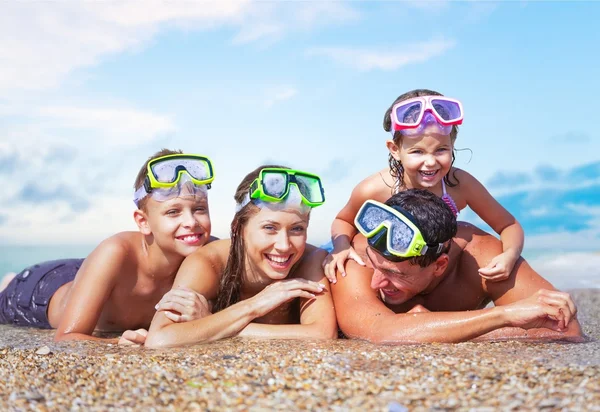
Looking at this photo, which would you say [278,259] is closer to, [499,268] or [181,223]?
[181,223]

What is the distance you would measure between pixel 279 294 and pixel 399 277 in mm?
1088

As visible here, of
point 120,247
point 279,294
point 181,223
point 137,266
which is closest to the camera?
point 279,294

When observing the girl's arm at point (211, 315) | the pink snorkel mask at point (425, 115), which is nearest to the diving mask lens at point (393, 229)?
the girl's arm at point (211, 315)

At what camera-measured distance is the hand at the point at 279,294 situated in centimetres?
611

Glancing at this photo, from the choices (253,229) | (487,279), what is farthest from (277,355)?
(487,279)

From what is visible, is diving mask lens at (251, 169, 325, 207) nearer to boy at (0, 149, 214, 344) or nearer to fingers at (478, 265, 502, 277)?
boy at (0, 149, 214, 344)

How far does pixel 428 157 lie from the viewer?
6.82 m

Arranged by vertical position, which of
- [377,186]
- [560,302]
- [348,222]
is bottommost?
[560,302]

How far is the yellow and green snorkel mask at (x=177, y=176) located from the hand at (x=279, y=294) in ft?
4.57

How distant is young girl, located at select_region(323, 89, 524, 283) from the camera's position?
A: 683 centimetres

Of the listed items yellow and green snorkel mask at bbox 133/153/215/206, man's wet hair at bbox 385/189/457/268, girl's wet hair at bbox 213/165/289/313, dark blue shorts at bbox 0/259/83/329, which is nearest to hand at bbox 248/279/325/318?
girl's wet hair at bbox 213/165/289/313

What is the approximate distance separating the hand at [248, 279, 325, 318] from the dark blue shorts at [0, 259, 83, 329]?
153 inches

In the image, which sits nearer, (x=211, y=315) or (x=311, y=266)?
(x=211, y=315)

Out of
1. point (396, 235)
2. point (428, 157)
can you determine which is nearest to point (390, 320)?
point (396, 235)
